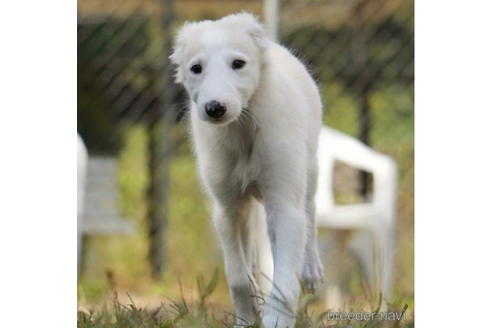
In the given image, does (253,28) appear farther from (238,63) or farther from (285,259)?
(285,259)

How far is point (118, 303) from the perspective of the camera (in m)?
4.28

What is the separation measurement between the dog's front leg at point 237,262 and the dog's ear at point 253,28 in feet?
2.01

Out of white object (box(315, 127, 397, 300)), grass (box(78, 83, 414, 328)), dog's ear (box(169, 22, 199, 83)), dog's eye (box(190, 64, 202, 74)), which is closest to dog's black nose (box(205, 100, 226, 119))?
dog's eye (box(190, 64, 202, 74))

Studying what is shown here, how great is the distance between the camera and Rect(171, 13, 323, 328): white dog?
3.85 m

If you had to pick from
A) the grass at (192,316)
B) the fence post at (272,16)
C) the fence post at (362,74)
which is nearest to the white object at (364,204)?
the fence post at (362,74)

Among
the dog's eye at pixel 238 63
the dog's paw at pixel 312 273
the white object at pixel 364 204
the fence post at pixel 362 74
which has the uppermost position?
the fence post at pixel 362 74

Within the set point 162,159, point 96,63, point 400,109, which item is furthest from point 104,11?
point 400,109

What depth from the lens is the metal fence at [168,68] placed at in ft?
25.9

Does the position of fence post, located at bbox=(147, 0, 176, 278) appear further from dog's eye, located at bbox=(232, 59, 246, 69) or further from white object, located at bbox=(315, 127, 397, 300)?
dog's eye, located at bbox=(232, 59, 246, 69)

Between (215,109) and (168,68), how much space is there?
163 inches

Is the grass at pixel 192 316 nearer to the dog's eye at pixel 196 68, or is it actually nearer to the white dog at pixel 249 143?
the white dog at pixel 249 143

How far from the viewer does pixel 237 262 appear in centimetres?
418

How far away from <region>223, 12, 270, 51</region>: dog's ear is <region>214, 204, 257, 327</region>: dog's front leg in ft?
2.01

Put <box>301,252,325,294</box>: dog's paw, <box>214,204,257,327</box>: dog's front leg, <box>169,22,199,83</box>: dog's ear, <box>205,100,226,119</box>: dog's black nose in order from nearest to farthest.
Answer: <box>205,100,226,119</box>: dog's black nose < <box>169,22,199,83</box>: dog's ear < <box>214,204,257,327</box>: dog's front leg < <box>301,252,325,294</box>: dog's paw
